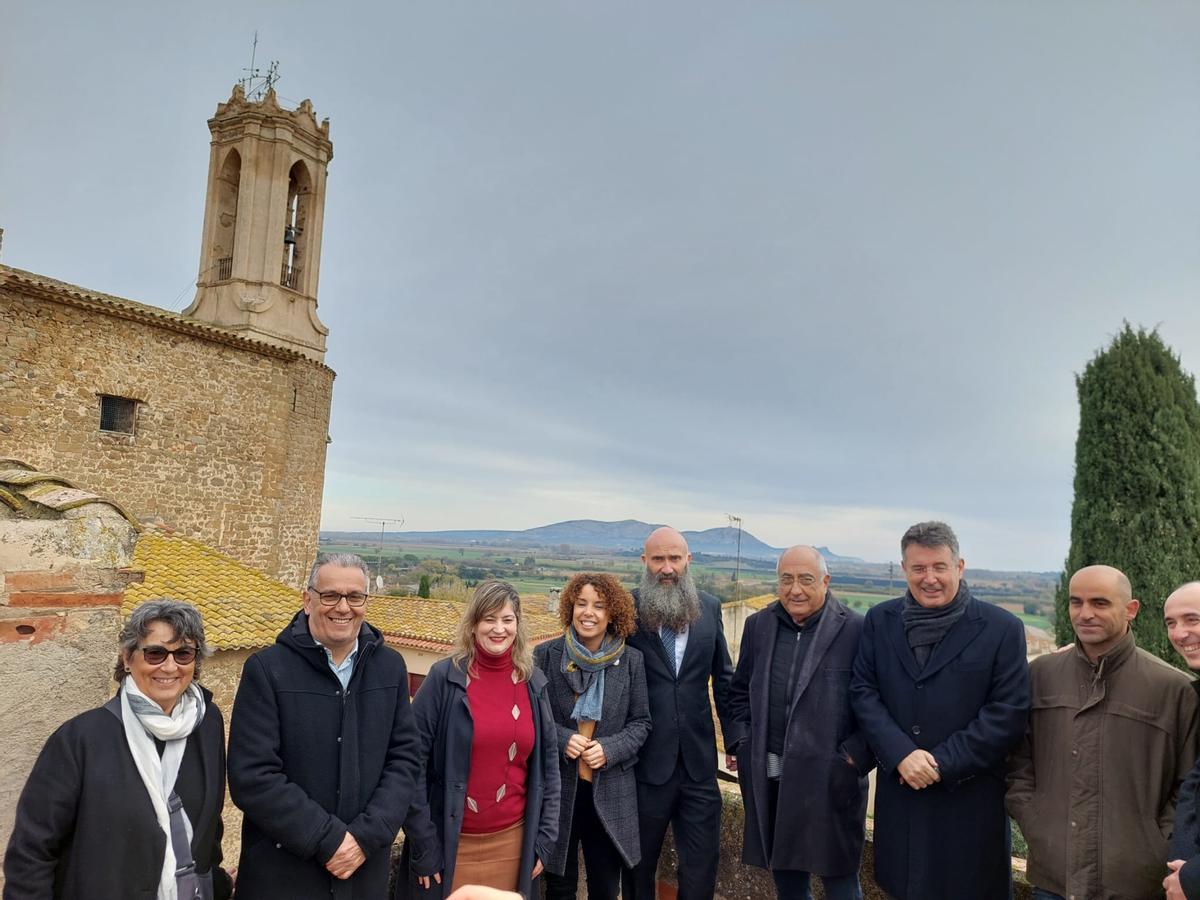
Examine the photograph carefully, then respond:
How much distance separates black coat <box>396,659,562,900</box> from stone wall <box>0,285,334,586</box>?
11851 mm

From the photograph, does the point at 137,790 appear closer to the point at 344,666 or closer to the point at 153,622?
the point at 153,622

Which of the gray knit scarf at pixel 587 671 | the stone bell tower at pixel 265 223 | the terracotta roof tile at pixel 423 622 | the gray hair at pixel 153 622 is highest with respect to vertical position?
the stone bell tower at pixel 265 223

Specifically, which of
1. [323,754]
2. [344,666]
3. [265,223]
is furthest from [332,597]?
[265,223]

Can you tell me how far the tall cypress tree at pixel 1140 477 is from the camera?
9.77m

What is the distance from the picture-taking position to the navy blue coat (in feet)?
9.52

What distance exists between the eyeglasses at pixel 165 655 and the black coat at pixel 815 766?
7.97ft

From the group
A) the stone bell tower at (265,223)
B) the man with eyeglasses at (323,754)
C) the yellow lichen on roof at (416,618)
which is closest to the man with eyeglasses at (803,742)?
the man with eyeglasses at (323,754)

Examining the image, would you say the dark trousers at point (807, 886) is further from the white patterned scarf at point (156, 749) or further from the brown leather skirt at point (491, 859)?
the white patterned scarf at point (156, 749)

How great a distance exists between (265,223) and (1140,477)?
66.7ft

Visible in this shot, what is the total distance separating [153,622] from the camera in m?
2.31

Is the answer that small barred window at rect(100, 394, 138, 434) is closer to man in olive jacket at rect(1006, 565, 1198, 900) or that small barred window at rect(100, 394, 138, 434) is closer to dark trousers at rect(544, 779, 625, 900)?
dark trousers at rect(544, 779, 625, 900)

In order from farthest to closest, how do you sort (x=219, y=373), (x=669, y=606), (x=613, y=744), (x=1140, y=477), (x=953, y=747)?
(x=219, y=373)
(x=1140, y=477)
(x=669, y=606)
(x=613, y=744)
(x=953, y=747)

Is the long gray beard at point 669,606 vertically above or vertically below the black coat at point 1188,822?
above

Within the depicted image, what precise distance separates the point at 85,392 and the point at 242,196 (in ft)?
29.7
